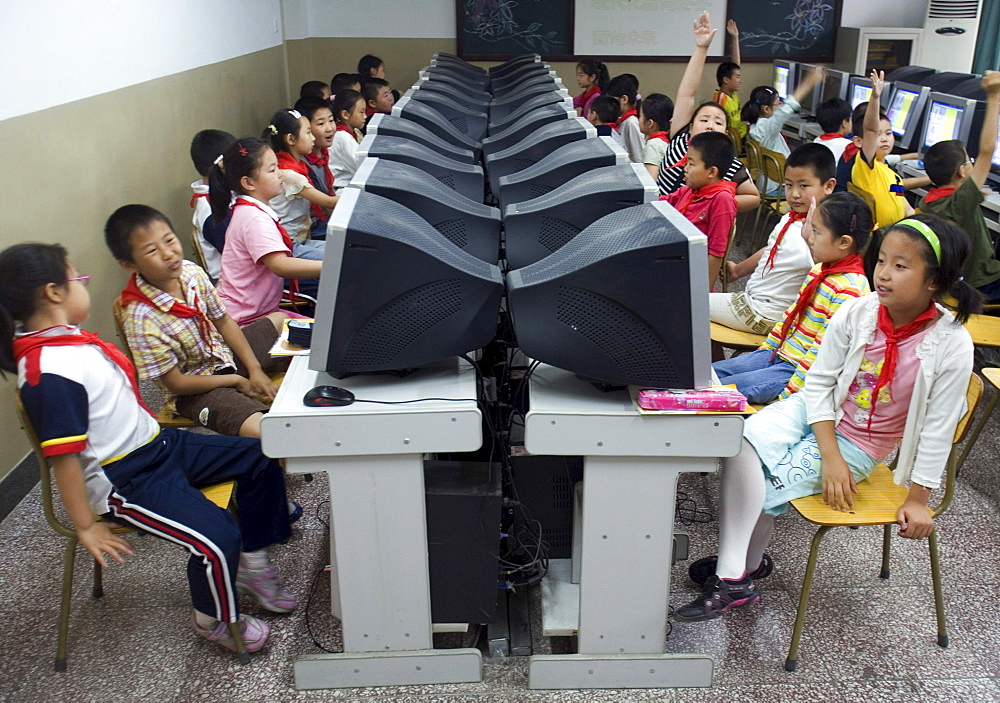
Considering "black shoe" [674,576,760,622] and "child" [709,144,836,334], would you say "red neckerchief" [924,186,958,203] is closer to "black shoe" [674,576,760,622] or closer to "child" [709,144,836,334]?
"child" [709,144,836,334]

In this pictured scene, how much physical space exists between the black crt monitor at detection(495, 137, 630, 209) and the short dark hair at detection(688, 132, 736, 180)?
1.70 feet

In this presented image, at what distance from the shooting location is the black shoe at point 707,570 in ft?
6.89

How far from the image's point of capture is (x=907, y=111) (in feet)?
16.2

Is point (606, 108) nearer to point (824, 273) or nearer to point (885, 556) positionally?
point (824, 273)

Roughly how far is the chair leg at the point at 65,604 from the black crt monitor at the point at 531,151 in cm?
159

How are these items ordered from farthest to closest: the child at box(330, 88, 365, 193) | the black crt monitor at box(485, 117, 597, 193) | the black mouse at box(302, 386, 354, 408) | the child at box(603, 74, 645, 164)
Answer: the child at box(603, 74, 645, 164), the child at box(330, 88, 365, 193), the black crt monitor at box(485, 117, 597, 193), the black mouse at box(302, 386, 354, 408)

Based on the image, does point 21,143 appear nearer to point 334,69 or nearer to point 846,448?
point 846,448

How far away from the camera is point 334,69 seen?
27.0ft

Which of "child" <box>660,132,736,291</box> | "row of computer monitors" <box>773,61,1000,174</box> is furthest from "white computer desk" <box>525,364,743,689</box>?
"row of computer monitors" <box>773,61,1000,174</box>

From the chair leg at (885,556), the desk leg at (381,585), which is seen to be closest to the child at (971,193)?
the chair leg at (885,556)

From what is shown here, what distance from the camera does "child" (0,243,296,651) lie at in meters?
1.64

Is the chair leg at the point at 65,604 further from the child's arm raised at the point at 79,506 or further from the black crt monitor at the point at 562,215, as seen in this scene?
the black crt monitor at the point at 562,215

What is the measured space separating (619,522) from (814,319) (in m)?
0.83

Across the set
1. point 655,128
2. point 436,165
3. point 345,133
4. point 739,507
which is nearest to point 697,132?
point 655,128
